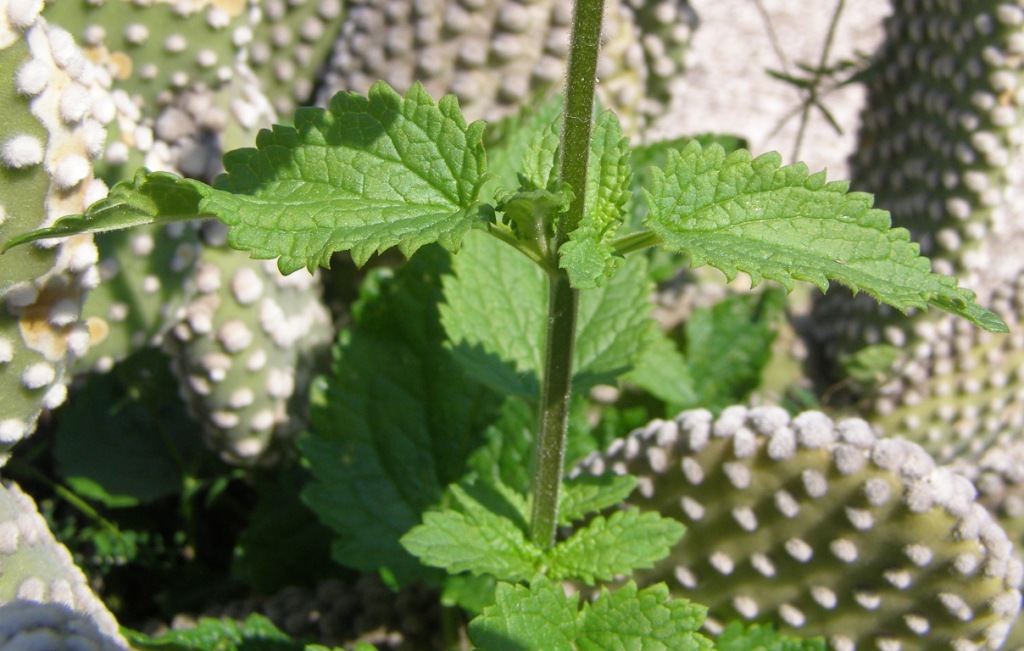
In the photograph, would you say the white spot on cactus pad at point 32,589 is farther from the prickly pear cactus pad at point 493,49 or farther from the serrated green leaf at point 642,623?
the prickly pear cactus pad at point 493,49

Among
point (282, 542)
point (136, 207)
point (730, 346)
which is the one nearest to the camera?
point (136, 207)

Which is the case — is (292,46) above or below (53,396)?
above

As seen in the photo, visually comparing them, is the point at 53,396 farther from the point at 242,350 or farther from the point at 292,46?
the point at 292,46

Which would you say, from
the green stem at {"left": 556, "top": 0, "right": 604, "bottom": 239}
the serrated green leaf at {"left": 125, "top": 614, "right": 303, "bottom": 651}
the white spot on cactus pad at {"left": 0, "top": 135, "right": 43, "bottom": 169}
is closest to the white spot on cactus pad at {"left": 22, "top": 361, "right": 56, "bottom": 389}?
the white spot on cactus pad at {"left": 0, "top": 135, "right": 43, "bottom": 169}

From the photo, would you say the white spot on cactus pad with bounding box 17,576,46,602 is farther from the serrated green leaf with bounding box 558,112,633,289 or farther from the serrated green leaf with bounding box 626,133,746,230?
the serrated green leaf with bounding box 626,133,746,230

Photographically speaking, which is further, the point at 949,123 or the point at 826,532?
the point at 949,123

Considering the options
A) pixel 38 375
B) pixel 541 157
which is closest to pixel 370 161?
pixel 541 157

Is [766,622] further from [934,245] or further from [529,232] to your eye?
[934,245]
